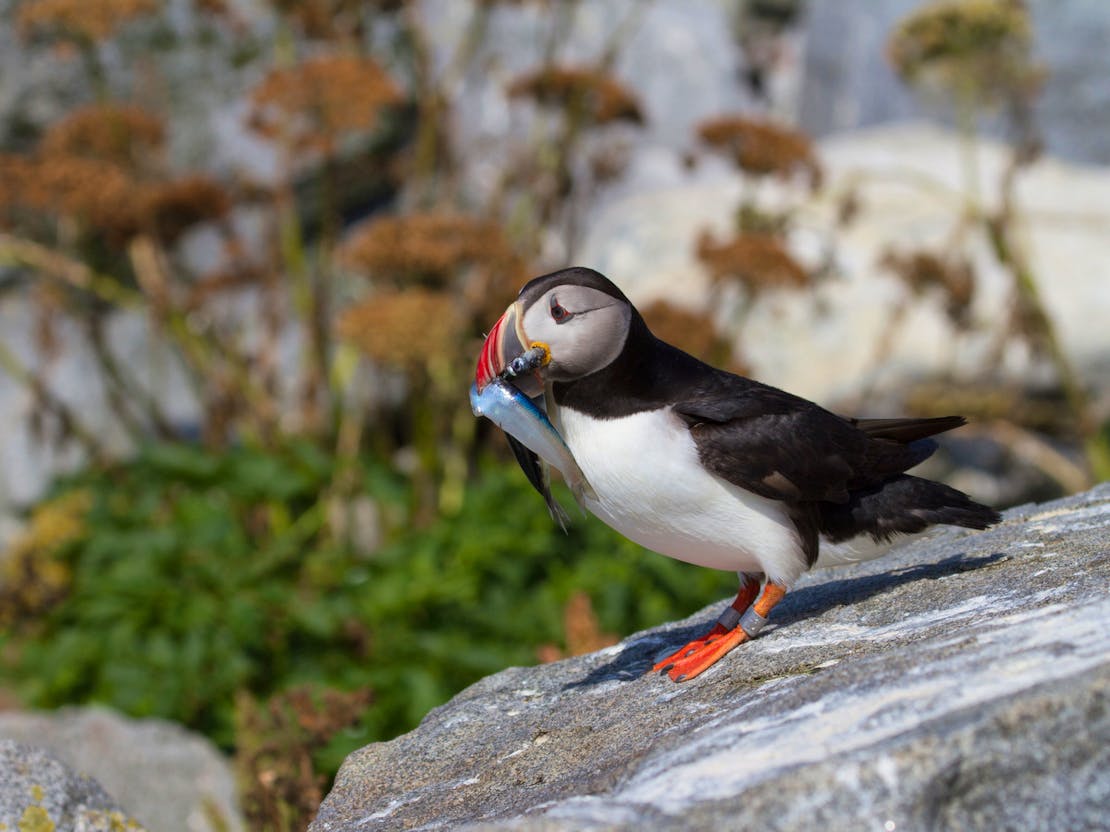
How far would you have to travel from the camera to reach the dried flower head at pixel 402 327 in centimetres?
649

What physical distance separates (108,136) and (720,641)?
545 centimetres

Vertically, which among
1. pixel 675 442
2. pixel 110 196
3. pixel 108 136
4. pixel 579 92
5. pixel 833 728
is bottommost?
pixel 833 728

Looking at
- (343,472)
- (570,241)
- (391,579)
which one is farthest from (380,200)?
(391,579)

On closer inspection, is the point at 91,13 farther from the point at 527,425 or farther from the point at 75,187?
the point at 527,425

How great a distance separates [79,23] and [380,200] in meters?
4.93

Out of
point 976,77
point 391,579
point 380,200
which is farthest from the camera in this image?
point 380,200

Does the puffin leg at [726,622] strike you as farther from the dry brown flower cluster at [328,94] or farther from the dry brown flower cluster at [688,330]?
the dry brown flower cluster at [328,94]

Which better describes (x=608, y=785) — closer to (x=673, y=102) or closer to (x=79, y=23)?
(x=79, y=23)

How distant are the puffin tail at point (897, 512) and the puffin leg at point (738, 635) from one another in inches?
9.9

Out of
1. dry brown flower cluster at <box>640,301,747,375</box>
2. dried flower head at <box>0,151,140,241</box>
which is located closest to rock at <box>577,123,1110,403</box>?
dry brown flower cluster at <box>640,301,747,375</box>

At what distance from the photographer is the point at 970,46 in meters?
8.12

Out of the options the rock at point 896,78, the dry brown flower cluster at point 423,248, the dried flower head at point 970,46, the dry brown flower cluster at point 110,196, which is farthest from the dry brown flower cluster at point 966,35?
the rock at point 896,78

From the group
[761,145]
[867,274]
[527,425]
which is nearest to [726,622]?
[527,425]

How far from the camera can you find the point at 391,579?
667 cm
